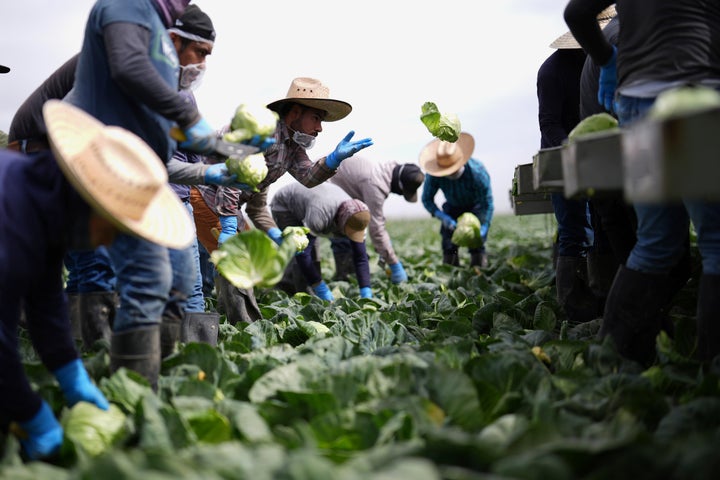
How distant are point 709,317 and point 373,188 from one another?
479cm

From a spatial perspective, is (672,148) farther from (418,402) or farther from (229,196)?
(229,196)

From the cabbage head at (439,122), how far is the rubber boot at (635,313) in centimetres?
307

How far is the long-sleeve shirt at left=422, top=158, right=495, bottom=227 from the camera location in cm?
743

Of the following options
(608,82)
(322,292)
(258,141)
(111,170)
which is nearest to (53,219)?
(111,170)

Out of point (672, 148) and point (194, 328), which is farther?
point (194, 328)

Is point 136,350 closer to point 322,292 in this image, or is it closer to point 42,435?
point 42,435

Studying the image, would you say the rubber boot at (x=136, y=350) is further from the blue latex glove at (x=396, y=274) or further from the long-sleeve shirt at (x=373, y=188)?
the blue latex glove at (x=396, y=274)

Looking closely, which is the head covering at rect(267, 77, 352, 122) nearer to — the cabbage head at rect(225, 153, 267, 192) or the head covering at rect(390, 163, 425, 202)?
the cabbage head at rect(225, 153, 267, 192)

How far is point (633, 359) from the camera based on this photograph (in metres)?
2.94

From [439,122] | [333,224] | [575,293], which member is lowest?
[575,293]

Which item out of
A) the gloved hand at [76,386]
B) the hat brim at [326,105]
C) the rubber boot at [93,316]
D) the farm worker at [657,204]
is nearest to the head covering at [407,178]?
the hat brim at [326,105]

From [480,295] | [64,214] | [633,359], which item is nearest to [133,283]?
[64,214]

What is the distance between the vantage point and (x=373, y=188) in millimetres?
7098

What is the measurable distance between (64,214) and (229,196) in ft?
8.02
